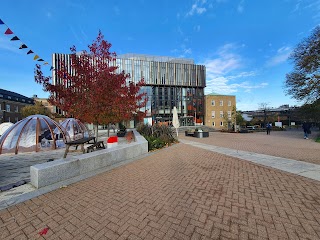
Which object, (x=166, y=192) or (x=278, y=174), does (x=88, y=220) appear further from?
(x=278, y=174)

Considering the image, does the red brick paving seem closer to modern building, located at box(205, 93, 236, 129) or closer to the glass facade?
the glass facade

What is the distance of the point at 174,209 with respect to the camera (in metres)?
3.20

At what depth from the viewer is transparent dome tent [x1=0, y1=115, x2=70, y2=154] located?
9.25 metres

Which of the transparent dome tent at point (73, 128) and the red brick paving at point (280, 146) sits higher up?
the transparent dome tent at point (73, 128)

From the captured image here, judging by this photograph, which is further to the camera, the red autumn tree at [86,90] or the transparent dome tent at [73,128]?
the transparent dome tent at [73,128]

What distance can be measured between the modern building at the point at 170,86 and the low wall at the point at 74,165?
41.9 m

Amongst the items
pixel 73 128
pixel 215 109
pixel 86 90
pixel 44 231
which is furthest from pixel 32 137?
pixel 215 109

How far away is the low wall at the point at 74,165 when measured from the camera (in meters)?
4.16

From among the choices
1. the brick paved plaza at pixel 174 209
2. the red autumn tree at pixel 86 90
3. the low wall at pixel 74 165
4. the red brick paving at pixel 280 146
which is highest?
the red autumn tree at pixel 86 90

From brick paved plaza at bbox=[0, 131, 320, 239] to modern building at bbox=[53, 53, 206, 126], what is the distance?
145 ft

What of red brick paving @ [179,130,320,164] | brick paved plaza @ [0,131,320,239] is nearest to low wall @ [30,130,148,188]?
brick paved plaza @ [0,131,320,239]

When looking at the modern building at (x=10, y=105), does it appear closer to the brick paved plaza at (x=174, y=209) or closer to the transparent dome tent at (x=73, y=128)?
the transparent dome tent at (x=73, y=128)

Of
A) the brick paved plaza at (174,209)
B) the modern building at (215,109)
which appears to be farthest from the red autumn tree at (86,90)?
the modern building at (215,109)

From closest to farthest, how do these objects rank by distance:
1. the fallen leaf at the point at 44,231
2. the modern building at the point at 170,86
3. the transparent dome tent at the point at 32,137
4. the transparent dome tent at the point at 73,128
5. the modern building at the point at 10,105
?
the fallen leaf at the point at 44,231
the transparent dome tent at the point at 32,137
the transparent dome tent at the point at 73,128
the modern building at the point at 10,105
the modern building at the point at 170,86
